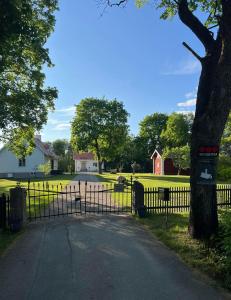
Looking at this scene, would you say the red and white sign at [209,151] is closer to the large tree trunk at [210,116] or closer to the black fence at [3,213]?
the large tree trunk at [210,116]

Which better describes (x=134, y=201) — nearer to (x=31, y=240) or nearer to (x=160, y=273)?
(x=31, y=240)

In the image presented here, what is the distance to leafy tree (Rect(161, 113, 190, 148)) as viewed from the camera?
66.8 meters

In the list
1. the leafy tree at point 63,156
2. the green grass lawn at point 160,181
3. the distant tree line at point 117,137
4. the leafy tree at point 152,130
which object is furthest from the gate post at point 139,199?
the leafy tree at point 152,130

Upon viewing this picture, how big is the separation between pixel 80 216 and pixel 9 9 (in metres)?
7.38

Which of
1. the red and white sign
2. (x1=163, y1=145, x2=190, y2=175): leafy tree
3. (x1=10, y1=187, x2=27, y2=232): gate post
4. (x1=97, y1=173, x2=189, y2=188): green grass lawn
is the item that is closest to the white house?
(x1=97, y1=173, x2=189, y2=188): green grass lawn

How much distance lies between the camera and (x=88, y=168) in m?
96.7

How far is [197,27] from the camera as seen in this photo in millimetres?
8461

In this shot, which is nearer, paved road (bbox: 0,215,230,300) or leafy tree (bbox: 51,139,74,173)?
paved road (bbox: 0,215,230,300)

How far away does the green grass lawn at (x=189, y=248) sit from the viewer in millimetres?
6175

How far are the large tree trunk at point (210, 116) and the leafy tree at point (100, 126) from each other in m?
49.9

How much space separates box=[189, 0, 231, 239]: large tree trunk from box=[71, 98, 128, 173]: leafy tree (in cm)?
4994

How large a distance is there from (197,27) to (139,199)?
6346 mm

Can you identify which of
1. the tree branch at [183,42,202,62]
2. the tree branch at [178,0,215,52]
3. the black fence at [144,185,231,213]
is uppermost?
the tree branch at [178,0,215,52]

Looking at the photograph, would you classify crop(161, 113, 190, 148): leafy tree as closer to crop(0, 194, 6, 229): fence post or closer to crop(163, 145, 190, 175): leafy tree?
crop(163, 145, 190, 175): leafy tree
